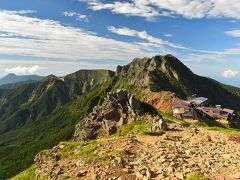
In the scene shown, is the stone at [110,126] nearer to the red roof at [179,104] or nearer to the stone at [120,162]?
the stone at [120,162]

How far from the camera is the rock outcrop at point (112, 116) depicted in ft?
196

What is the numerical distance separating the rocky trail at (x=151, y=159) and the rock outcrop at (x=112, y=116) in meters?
18.1

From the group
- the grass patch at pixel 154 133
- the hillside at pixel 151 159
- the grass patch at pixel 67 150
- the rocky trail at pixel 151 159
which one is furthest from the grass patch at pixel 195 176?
the grass patch at pixel 67 150

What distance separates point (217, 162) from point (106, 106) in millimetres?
40768

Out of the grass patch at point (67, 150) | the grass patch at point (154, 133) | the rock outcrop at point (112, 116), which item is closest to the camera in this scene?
the grass patch at point (67, 150)

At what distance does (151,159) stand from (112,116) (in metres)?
34.3

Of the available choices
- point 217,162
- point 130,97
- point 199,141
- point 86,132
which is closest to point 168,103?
point 130,97

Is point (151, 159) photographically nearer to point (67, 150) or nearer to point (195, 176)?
point (195, 176)

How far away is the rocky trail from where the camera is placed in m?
26.6

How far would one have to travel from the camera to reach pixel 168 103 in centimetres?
13150

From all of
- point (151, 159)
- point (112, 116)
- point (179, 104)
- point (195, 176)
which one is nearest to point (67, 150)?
point (151, 159)

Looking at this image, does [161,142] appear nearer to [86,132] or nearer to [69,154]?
[69,154]

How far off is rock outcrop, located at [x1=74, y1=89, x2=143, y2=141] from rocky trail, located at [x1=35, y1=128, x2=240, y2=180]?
18.1 metres

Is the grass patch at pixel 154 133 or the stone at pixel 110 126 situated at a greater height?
the grass patch at pixel 154 133
